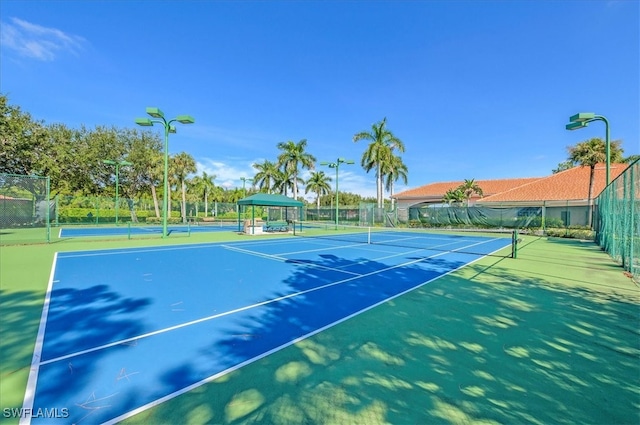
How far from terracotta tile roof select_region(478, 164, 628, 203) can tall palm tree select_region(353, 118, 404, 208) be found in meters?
14.4

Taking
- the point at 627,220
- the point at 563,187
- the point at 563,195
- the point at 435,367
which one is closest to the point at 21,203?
the point at 435,367

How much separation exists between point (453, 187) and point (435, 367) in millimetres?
53106

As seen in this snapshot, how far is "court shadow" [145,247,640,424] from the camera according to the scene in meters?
2.62

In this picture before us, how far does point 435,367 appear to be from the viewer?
3.37 m

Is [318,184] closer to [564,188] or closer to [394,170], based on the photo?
[394,170]

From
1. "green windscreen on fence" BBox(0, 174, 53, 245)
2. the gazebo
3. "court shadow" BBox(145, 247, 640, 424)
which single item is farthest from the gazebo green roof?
"court shadow" BBox(145, 247, 640, 424)

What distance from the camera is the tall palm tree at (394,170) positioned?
36.0m

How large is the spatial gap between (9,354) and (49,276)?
518 cm

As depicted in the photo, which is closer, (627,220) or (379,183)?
(627,220)

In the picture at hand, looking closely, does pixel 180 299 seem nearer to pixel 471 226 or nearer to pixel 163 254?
pixel 163 254

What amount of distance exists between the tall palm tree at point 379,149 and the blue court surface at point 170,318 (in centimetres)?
2696

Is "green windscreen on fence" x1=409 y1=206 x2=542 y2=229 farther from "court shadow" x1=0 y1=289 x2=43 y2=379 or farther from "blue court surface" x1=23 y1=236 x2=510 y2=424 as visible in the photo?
"court shadow" x1=0 y1=289 x2=43 y2=379

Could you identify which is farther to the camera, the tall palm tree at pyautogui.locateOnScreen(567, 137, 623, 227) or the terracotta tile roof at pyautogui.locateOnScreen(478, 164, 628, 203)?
the terracotta tile roof at pyautogui.locateOnScreen(478, 164, 628, 203)

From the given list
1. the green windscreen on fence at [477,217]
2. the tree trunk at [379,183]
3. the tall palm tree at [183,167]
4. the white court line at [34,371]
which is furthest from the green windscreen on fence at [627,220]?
the tall palm tree at [183,167]
